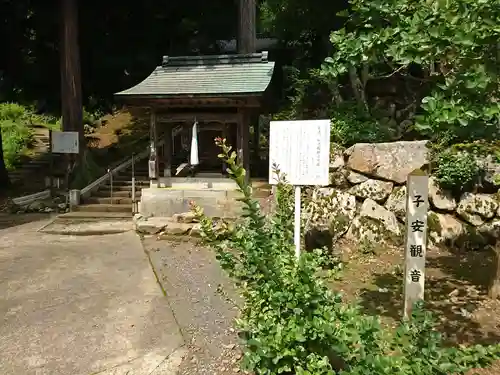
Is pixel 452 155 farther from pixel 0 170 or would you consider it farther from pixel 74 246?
pixel 0 170

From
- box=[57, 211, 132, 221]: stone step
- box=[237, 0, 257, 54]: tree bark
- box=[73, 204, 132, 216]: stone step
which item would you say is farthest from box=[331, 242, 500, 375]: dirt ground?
box=[237, 0, 257, 54]: tree bark

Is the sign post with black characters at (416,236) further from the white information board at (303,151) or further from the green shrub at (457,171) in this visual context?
the green shrub at (457,171)

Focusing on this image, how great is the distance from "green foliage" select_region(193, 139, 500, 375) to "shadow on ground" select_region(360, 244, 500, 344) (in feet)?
6.60

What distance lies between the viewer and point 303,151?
451 cm

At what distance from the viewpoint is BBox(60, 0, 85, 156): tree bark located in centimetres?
1155

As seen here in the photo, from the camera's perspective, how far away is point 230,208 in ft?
32.1

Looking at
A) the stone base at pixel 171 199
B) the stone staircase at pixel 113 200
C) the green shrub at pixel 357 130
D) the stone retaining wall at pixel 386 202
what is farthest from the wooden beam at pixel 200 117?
the stone retaining wall at pixel 386 202

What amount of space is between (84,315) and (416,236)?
12.0 feet

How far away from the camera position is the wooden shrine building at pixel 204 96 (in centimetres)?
1016

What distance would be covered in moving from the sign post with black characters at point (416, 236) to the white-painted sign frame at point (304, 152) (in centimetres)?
89

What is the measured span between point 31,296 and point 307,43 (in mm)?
11989

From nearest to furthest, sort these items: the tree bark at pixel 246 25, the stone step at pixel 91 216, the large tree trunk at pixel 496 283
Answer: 1. the large tree trunk at pixel 496 283
2. the stone step at pixel 91 216
3. the tree bark at pixel 246 25

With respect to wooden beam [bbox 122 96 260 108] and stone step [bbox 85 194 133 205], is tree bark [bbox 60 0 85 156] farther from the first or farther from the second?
wooden beam [bbox 122 96 260 108]

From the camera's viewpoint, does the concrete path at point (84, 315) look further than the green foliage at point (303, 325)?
Yes
